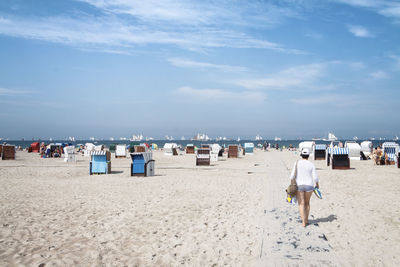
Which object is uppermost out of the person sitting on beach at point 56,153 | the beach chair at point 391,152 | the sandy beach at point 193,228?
the beach chair at point 391,152

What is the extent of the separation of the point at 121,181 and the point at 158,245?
853 cm

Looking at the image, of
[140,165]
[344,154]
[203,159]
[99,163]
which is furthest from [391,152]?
[99,163]

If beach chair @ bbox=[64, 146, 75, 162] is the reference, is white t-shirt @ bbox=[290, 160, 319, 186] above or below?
above

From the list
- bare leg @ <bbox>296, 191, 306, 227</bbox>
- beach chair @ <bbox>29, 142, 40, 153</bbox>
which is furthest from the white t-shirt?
beach chair @ <bbox>29, 142, 40, 153</bbox>

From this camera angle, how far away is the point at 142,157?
1561 centimetres

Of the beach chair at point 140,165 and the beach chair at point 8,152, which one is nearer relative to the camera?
the beach chair at point 140,165

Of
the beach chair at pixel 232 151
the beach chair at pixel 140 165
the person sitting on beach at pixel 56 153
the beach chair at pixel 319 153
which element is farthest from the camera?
the beach chair at pixel 232 151

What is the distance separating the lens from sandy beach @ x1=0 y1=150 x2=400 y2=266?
4996 mm

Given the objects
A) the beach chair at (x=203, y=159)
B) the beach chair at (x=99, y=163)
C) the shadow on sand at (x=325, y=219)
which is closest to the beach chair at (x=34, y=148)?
the beach chair at (x=203, y=159)

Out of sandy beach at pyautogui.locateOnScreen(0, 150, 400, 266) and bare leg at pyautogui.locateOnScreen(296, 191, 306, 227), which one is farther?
bare leg at pyautogui.locateOnScreen(296, 191, 306, 227)

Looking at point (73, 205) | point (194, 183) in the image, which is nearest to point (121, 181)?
point (194, 183)

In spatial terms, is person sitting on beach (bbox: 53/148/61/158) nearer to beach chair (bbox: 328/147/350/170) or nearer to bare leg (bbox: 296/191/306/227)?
beach chair (bbox: 328/147/350/170)

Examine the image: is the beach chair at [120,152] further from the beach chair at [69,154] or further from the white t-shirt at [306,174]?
the white t-shirt at [306,174]

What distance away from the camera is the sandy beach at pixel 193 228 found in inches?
197
